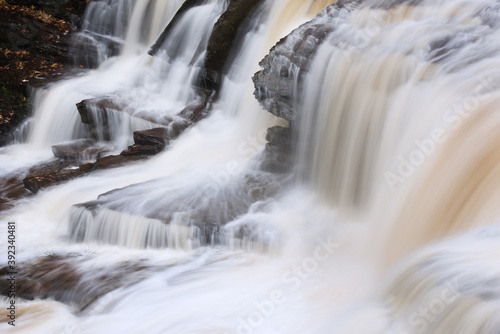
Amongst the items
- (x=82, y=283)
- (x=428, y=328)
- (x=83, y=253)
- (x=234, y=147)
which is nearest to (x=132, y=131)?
(x=234, y=147)

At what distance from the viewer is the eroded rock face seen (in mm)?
6816

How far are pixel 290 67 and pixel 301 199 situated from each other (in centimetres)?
163

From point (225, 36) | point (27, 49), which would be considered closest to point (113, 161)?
point (225, 36)

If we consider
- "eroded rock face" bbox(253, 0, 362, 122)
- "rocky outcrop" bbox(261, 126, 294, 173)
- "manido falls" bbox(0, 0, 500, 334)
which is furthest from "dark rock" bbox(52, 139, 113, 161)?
"eroded rock face" bbox(253, 0, 362, 122)

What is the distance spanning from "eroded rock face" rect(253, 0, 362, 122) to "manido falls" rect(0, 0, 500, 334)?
2 cm


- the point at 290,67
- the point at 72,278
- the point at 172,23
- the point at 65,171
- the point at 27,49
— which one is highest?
the point at 172,23

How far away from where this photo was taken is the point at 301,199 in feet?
21.8

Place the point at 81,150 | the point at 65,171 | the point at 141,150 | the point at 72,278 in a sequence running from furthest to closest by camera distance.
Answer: the point at 81,150 → the point at 141,150 → the point at 65,171 → the point at 72,278

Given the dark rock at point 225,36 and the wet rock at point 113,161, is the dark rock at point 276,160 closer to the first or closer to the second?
the wet rock at point 113,161

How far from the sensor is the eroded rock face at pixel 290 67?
6816mm

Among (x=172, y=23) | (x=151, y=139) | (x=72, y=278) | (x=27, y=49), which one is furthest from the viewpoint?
(x=27, y=49)

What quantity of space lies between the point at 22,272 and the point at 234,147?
11.1 ft

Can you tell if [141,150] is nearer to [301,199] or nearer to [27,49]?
[301,199]

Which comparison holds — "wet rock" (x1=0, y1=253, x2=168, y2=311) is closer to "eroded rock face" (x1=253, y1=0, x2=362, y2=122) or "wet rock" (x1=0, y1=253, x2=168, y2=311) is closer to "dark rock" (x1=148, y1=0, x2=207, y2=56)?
"eroded rock face" (x1=253, y1=0, x2=362, y2=122)
